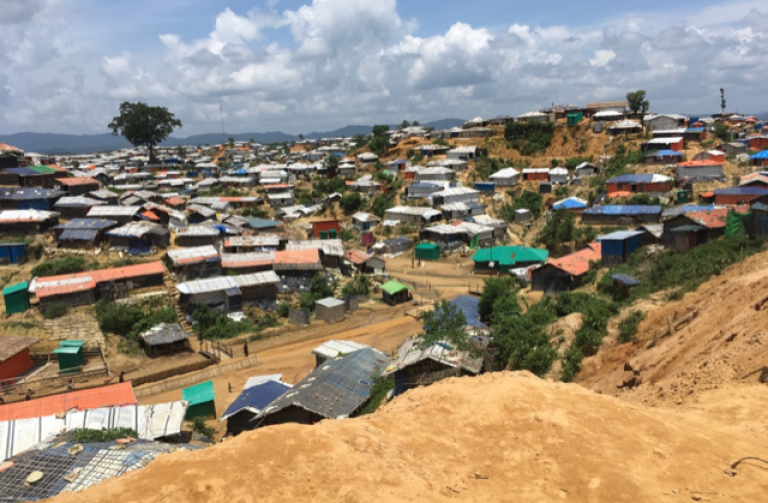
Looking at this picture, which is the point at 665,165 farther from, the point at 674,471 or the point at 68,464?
the point at 68,464

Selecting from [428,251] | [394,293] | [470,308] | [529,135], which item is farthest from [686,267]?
[529,135]

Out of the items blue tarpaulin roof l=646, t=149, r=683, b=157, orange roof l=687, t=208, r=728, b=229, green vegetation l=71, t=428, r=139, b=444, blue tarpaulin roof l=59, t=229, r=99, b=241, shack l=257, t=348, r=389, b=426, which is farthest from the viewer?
blue tarpaulin roof l=646, t=149, r=683, b=157

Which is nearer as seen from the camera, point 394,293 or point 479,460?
point 479,460

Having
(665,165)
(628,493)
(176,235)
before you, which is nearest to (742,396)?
(628,493)

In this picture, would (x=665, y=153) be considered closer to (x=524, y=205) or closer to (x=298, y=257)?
(x=524, y=205)

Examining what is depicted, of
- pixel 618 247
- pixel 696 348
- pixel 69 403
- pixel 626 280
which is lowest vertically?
pixel 69 403

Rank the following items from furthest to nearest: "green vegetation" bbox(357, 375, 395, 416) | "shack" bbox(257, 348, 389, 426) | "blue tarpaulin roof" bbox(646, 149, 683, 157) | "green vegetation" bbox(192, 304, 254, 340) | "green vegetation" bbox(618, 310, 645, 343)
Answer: "blue tarpaulin roof" bbox(646, 149, 683, 157), "green vegetation" bbox(192, 304, 254, 340), "green vegetation" bbox(618, 310, 645, 343), "green vegetation" bbox(357, 375, 395, 416), "shack" bbox(257, 348, 389, 426)

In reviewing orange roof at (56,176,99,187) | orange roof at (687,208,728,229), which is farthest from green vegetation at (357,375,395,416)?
orange roof at (56,176,99,187)

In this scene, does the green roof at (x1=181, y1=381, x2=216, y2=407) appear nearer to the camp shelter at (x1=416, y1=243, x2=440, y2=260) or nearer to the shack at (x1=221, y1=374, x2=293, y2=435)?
the shack at (x1=221, y1=374, x2=293, y2=435)
